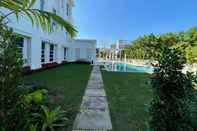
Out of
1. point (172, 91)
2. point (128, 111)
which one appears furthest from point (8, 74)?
point (128, 111)

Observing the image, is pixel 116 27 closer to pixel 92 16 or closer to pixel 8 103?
pixel 92 16

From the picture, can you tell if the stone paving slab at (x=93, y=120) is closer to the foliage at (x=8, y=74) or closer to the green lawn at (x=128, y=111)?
the green lawn at (x=128, y=111)

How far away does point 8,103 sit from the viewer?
9.12 ft

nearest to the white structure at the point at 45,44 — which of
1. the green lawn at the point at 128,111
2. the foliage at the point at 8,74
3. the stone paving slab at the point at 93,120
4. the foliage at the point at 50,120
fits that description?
the foliage at the point at 50,120

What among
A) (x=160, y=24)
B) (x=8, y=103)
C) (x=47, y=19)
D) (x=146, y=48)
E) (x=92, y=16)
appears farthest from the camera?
(x=160, y=24)

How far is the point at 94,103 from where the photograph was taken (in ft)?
24.7

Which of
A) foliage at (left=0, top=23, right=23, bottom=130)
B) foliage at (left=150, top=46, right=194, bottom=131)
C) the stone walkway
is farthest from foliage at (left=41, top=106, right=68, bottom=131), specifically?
foliage at (left=150, top=46, right=194, bottom=131)

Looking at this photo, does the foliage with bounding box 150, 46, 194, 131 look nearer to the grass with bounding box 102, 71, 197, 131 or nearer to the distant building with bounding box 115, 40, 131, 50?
the grass with bounding box 102, 71, 197, 131

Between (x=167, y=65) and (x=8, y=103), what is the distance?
6.97 feet

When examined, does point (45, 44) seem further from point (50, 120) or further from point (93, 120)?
point (50, 120)

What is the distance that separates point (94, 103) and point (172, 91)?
4763mm

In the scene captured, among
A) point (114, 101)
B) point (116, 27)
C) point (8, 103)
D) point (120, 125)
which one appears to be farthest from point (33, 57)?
point (116, 27)

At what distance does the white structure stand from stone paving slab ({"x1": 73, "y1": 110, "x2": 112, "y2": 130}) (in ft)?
6.77

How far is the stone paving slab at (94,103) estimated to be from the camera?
23.0ft
